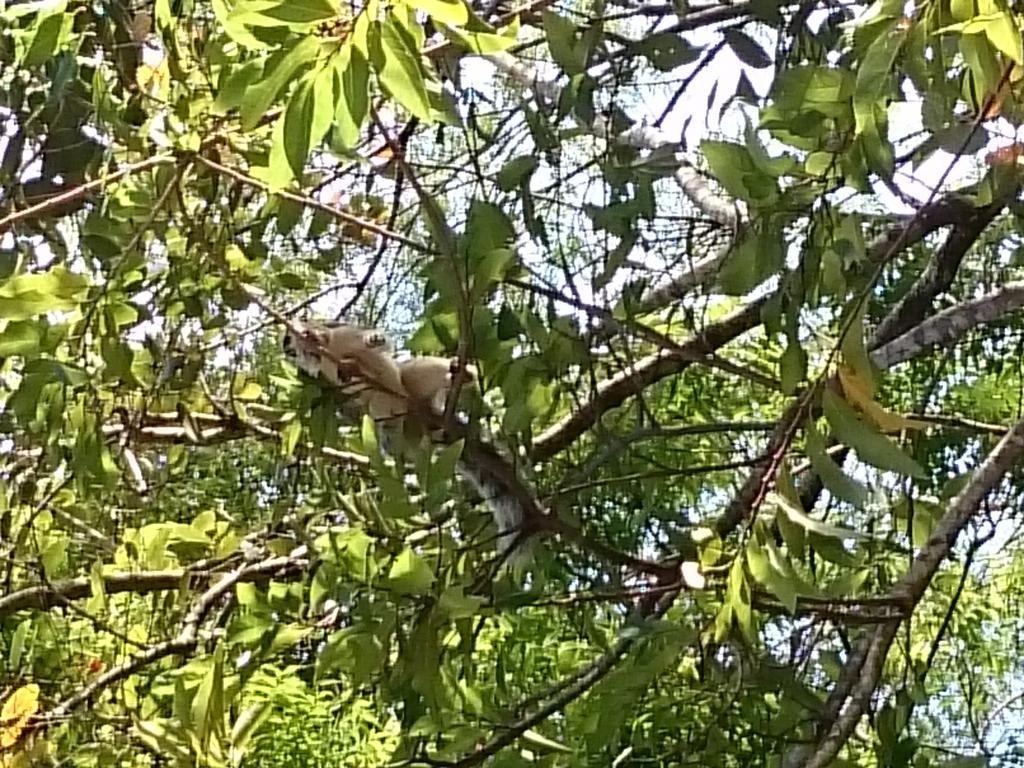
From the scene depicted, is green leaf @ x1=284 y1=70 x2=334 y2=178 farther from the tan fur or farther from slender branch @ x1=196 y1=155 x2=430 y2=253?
the tan fur

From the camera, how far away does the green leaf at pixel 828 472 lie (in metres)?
0.64

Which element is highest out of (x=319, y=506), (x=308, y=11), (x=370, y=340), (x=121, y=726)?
(x=370, y=340)

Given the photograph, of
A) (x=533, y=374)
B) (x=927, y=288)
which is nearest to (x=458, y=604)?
(x=533, y=374)

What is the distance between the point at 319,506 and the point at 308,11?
0.71m

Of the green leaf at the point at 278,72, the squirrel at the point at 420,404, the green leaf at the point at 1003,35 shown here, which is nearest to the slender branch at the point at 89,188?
the squirrel at the point at 420,404

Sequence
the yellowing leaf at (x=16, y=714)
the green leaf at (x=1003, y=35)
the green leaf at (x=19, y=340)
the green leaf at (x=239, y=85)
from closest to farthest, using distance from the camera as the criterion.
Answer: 1. the green leaf at (x=1003, y=35)
2. the green leaf at (x=239, y=85)
3. the green leaf at (x=19, y=340)
4. the yellowing leaf at (x=16, y=714)

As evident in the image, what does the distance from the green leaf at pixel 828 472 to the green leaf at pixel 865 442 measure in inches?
0.5

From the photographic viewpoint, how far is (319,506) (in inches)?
45.7

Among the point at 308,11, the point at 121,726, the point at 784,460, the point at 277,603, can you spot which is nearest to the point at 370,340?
the point at 277,603

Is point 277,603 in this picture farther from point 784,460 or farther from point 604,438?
point 784,460

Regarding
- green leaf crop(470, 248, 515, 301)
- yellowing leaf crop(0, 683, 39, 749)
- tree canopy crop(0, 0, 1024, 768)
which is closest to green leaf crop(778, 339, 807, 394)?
tree canopy crop(0, 0, 1024, 768)

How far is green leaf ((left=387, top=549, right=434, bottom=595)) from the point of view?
0.76 metres

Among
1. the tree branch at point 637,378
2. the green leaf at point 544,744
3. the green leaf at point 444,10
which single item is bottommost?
the green leaf at point 544,744

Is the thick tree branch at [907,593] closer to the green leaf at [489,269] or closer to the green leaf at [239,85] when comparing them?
the green leaf at [489,269]
